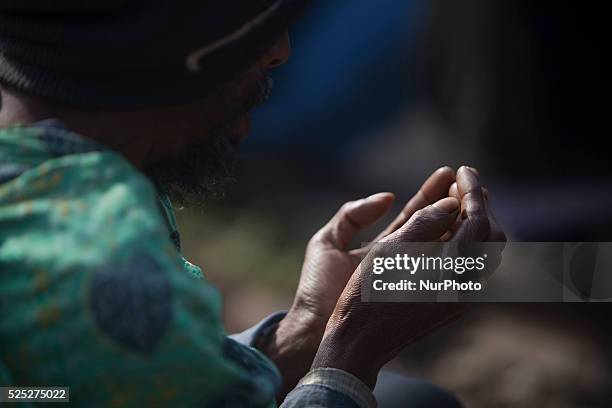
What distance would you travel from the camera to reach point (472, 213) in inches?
63.7

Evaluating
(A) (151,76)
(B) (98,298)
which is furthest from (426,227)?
(B) (98,298)

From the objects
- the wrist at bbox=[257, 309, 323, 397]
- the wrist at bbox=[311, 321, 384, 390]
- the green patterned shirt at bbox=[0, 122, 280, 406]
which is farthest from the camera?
the wrist at bbox=[257, 309, 323, 397]

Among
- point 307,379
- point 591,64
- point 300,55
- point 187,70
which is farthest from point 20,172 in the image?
point 591,64

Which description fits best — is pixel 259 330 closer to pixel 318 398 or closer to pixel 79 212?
pixel 318 398

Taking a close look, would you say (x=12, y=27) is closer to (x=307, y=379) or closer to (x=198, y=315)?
(x=198, y=315)

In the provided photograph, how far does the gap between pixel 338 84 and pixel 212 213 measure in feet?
3.91

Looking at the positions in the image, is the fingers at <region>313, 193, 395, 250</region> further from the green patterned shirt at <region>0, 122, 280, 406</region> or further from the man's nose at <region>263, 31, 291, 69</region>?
the green patterned shirt at <region>0, 122, 280, 406</region>

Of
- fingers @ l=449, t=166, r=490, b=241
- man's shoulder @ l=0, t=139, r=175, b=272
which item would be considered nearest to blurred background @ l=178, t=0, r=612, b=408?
fingers @ l=449, t=166, r=490, b=241

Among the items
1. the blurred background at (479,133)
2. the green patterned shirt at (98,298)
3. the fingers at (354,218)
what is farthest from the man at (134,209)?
the blurred background at (479,133)

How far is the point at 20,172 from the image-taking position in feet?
3.75

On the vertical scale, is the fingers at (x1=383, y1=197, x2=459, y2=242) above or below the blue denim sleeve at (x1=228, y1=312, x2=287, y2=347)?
above

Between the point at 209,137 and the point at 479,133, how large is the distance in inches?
113

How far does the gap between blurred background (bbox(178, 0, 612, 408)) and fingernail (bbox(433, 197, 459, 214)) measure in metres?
2.38

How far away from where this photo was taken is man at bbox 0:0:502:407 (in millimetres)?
1060
